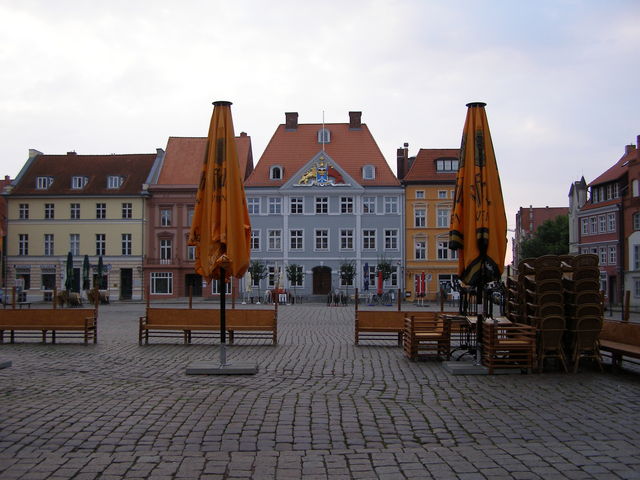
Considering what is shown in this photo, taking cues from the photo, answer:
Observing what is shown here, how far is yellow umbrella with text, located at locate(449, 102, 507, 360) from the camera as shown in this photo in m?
11.2

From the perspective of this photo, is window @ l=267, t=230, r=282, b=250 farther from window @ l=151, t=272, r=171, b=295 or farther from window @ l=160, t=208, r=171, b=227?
window @ l=160, t=208, r=171, b=227

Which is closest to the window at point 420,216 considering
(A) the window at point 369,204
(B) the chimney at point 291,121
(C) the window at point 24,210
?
(A) the window at point 369,204

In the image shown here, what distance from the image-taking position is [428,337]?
1287 centimetres

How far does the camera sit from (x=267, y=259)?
5903 cm

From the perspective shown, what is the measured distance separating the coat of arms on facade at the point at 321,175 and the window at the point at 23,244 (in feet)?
78.8

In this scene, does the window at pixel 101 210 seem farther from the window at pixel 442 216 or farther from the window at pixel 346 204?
the window at pixel 442 216

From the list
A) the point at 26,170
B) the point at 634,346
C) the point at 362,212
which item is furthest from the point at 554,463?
the point at 26,170

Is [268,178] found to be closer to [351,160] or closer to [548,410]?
[351,160]

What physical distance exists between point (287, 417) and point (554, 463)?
9.40 feet

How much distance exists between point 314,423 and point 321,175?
5146 cm

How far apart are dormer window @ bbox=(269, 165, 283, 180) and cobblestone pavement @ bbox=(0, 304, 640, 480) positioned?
4736 cm

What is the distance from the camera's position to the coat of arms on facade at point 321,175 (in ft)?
192

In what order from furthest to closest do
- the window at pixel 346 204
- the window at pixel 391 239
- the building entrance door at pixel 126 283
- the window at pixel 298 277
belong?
the building entrance door at pixel 126 283
the window at pixel 391 239
the window at pixel 346 204
the window at pixel 298 277

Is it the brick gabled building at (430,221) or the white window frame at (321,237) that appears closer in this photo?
the brick gabled building at (430,221)
